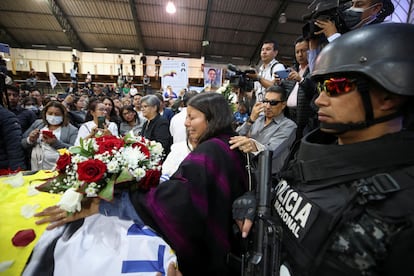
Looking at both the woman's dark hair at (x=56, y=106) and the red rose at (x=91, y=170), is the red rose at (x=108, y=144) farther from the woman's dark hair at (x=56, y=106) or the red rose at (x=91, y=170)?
the woman's dark hair at (x=56, y=106)

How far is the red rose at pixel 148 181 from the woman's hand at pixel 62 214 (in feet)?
0.79

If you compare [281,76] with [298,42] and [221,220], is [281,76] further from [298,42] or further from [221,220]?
[221,220]

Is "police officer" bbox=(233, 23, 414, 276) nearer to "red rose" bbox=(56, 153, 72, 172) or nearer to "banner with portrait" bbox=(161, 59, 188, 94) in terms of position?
"red rose" bbox=(56, 153, 72, 172)

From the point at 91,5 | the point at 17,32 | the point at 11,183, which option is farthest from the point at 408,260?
the point at 17,32

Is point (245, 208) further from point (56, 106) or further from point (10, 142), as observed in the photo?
point (56, 106)

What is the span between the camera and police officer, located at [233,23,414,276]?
0.70 m

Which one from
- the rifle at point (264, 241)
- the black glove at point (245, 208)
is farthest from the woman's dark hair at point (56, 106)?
the rifle at point (264, 241)

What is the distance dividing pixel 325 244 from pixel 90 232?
1063 millimetres

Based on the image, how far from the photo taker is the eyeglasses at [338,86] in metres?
0.94

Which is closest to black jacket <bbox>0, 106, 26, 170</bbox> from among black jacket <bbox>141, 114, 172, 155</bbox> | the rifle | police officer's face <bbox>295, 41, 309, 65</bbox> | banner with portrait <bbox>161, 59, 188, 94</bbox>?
black jacket <bbox>141, 114, 172, 155</bbox>

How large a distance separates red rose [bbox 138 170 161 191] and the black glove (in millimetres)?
486

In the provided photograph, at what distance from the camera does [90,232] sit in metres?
1.15

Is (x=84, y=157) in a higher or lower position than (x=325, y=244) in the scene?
higher

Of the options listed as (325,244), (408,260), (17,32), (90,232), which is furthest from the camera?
(17,32)
